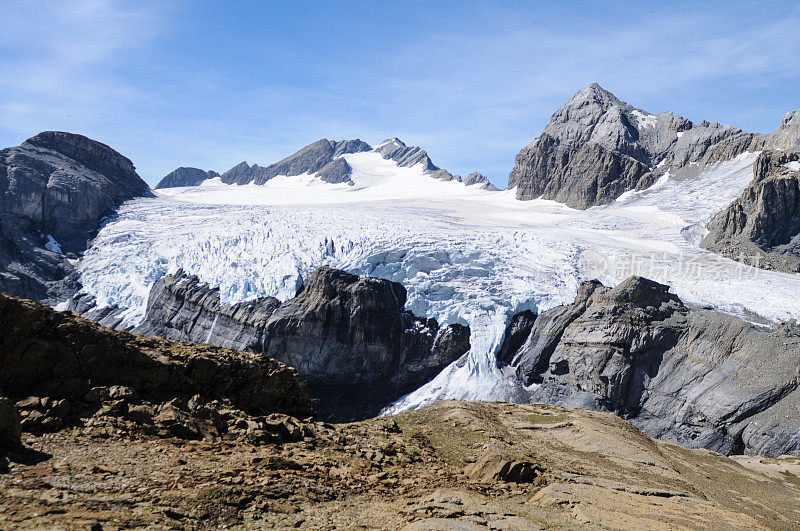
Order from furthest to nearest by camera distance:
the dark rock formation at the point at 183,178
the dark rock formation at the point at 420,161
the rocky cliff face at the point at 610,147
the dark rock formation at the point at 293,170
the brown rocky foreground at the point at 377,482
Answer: the dark rock formation at the point at 293,170 < the dark rock formation at the point at 183,178 < the dark rock formation at the point at 420,161 < the rocky cliff face at the point at 610,147 < the brown rocky foreground at the point at 377,482

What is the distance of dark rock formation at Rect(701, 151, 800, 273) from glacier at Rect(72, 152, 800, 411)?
3.73 m

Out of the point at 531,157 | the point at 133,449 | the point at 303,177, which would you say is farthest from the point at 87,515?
→ the point at 303,177

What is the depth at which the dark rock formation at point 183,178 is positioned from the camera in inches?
6870

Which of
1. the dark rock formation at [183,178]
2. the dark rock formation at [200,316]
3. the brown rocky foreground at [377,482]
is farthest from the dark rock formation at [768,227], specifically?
the dark rock formation at [183,178]

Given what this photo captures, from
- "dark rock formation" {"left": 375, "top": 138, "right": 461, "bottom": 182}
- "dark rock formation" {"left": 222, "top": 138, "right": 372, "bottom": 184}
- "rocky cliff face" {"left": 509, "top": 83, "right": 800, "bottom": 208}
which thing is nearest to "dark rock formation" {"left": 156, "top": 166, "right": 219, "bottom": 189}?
"dark rock formation" {"left": 222, "top": 138, "right": 372, "bottom": 184}

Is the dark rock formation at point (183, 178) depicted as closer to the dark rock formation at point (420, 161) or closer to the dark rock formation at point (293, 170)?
the dark rock formation at point (293, 170)

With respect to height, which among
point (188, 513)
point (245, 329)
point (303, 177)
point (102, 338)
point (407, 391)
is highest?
point (303, 177)

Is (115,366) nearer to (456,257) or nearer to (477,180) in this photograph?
(456,257)

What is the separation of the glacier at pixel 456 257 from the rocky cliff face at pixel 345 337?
2.03 meters

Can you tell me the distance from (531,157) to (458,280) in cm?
7308

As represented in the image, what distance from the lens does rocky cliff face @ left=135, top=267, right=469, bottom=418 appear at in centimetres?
5909

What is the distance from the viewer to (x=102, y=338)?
16766 millimetres

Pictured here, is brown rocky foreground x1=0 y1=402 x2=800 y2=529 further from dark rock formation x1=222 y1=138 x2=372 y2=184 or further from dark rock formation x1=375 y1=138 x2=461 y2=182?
dark rock formation x1=222 y1=138 x2=372 y2=184

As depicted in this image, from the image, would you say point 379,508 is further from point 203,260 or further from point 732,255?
point 732,255
